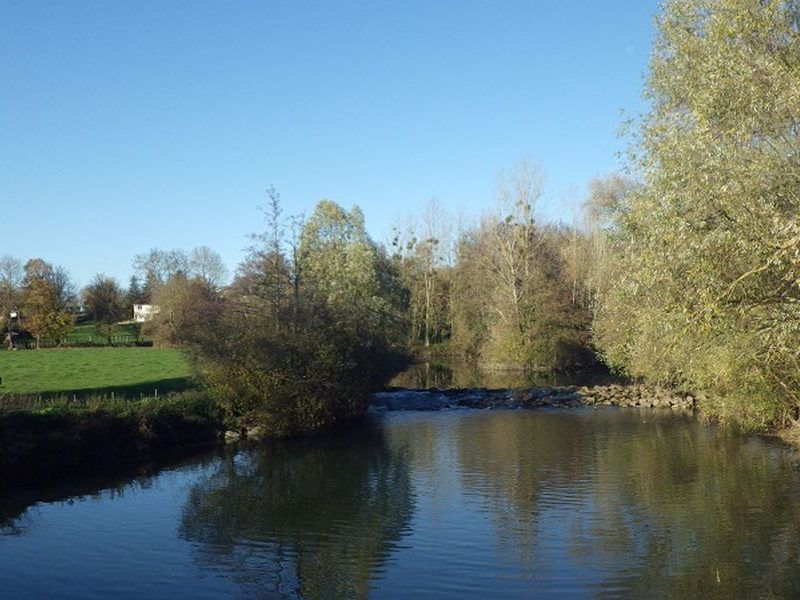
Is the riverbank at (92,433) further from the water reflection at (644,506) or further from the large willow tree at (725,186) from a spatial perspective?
the large willow tree at (725,186)

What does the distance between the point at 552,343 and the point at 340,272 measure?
1574 cm

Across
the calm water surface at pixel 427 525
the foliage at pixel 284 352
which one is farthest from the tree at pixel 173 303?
the calm water surface at pixel 427 525

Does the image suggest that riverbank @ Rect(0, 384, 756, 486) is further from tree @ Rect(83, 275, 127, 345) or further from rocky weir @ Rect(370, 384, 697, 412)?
tree @ Rect(83, 275, 127, 345)

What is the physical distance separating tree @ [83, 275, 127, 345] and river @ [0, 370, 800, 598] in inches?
2116

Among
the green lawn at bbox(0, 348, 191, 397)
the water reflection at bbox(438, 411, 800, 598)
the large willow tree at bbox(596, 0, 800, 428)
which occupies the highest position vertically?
the large willow tree at bbox(596, 0, 800, 428)

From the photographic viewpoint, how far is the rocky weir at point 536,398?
35.8 meters

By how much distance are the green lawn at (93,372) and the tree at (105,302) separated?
19490 mm

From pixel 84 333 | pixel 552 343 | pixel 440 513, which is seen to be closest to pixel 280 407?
pixel 440 513

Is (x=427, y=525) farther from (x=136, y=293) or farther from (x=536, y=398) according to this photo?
(x=136, y=293)

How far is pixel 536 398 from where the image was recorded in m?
37.5

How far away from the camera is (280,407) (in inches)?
1052

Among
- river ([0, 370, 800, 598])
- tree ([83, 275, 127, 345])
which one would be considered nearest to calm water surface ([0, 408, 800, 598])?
river ([0, 370, 800, 598])

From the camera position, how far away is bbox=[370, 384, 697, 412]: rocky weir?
3578cm

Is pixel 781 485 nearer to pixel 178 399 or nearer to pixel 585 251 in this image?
pixel 178 399
